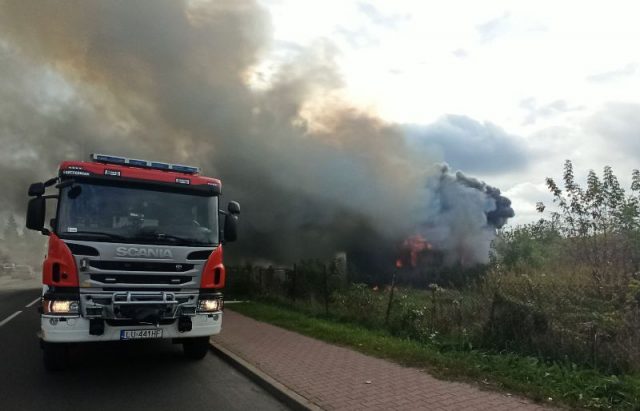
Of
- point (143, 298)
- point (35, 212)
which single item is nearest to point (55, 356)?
point (143, 298)

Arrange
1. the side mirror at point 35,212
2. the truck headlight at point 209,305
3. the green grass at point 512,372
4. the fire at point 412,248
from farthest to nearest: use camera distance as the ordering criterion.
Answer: the fire at point 412,248
the truck headlight at point 209,305
the side mirror at point 35,212
the green grass at point 512,372

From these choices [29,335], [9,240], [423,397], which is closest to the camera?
[423,397]

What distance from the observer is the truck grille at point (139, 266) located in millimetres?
6102

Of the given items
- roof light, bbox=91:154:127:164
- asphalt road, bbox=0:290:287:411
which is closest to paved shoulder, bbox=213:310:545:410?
asphalt road, bbox=0:290:287:411

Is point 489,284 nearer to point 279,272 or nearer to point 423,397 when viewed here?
point 423,397

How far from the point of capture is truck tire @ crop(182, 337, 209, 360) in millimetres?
7469

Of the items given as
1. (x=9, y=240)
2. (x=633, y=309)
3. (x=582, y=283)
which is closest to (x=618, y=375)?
(x=633, y=309)

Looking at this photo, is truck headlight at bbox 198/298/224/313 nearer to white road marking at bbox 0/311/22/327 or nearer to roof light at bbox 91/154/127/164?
roof light at bbox 91/154/127/164

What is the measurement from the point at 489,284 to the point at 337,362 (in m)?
3.73

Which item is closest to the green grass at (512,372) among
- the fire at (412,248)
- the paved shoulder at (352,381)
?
the paved shoulder at (352,381)

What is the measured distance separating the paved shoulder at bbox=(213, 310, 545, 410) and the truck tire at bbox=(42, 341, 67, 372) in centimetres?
244

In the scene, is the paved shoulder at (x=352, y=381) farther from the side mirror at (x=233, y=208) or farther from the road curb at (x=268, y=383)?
the side mirror at (x=233, y=208)

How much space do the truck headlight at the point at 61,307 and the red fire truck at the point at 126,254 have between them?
0.01 m

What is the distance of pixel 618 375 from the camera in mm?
5391
